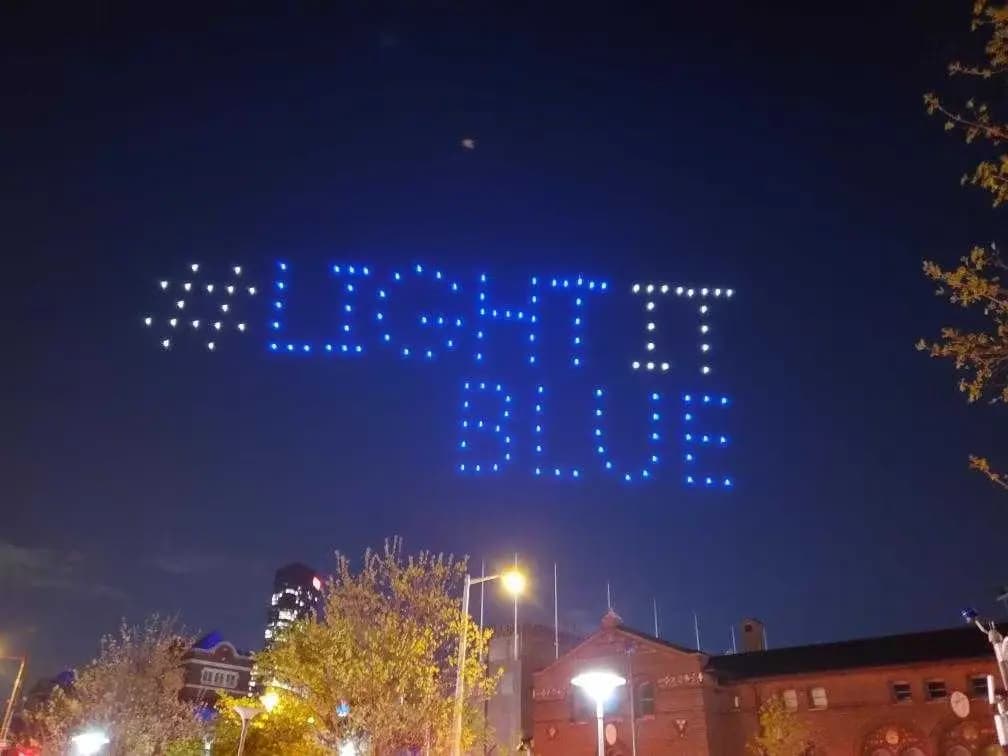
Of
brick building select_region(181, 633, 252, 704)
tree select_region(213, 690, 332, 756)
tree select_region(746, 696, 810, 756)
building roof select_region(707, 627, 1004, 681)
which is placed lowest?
tree select_region(213, 690, 332, 756)

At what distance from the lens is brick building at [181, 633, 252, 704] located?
106m

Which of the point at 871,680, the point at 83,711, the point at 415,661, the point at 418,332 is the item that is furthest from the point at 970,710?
the point at 83,711

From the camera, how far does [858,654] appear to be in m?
51.9

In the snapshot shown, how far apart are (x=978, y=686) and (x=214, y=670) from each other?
96.3 meters

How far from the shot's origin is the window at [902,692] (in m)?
47.6

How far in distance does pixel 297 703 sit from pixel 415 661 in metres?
6.05

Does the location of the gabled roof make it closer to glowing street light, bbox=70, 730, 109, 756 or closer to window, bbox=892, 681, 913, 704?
window, bbox=892, 681, 913, 704

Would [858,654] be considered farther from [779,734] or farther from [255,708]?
[255,708]

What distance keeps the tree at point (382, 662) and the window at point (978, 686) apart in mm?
32575

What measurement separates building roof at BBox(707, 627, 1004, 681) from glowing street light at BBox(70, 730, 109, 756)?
37.9 meters

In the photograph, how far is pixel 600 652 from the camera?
→ 5862 cm

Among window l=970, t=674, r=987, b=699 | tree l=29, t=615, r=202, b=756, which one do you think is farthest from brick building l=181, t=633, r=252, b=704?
window l=970, t=674, r=987, b=699

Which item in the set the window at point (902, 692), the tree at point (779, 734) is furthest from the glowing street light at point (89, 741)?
the window at point (902, 692)

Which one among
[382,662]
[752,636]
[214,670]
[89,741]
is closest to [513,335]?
[382,662]
